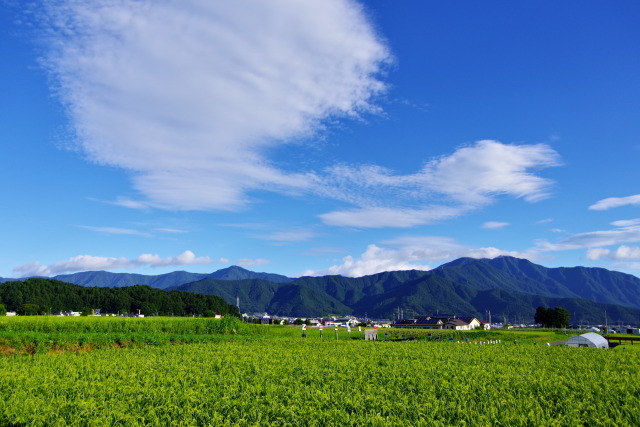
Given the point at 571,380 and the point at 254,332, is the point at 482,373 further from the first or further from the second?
the point at 254,332

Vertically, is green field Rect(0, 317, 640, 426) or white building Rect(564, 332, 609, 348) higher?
green field Rect(0, 317, 640, 426)

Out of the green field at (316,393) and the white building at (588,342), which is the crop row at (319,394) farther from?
the white building at (588,342)

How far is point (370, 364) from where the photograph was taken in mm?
18938

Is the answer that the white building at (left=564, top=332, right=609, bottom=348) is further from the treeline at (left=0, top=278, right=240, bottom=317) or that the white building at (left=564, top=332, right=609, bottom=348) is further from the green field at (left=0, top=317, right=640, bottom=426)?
the treeline at (left=0, top=278, right=240, bottom=317)

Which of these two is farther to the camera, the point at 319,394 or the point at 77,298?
the point at 77,298

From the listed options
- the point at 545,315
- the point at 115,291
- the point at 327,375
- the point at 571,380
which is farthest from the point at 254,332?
the point at 115,291

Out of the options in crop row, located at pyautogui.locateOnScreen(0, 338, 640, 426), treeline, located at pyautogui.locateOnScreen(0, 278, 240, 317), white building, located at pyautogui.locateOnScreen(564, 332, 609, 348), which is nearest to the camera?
crop row, located at pyautogui.locateOnScreen(0, 338, 640, 426)

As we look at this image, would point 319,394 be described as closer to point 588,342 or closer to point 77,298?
point 588,342

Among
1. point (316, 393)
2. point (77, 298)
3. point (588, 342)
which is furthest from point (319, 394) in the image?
point (77, 298)

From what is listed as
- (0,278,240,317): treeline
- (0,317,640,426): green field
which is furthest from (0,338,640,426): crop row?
(0,278,240,317): treeline

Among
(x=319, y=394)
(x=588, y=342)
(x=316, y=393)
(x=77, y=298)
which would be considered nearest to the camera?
(x=319, y=394)

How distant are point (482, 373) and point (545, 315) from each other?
148 meters

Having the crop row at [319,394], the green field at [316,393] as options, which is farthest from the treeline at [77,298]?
the crop row at [319,394]

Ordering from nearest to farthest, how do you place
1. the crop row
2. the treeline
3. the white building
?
1. the crop row
2. the white building
3. the treeline
